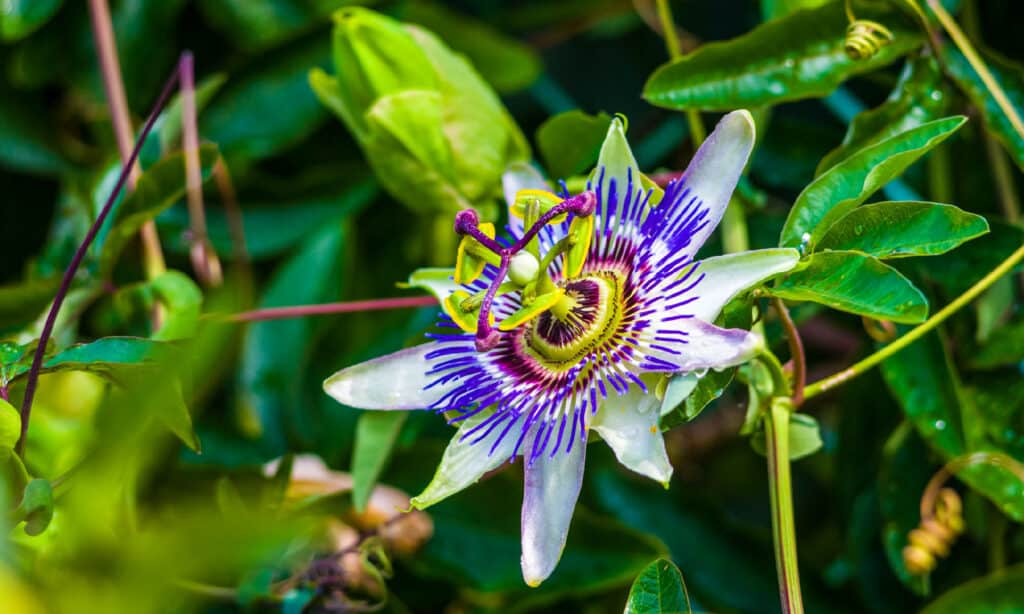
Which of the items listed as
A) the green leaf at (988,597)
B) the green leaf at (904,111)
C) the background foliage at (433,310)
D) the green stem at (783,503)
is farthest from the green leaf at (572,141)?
the green leaf at (988,597)

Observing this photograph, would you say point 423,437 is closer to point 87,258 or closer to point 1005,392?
point 87,258

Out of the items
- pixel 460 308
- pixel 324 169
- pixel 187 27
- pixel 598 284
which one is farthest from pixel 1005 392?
pixel 187 27

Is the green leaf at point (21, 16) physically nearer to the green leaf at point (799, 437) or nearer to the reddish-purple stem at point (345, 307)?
the reddish-purple stem at point (345, 307)

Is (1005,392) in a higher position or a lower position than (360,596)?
higher

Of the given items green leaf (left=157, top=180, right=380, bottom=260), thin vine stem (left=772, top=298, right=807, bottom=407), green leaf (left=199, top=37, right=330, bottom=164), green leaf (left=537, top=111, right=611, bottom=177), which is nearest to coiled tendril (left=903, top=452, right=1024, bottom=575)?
thin vine stem (left=772, top=298, right=807, bottom=407)

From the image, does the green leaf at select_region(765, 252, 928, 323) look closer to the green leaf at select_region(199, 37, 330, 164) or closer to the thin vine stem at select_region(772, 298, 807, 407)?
the thin vine stem at select_region(772, 298, 807, 407)

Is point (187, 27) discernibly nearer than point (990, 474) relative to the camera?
No
